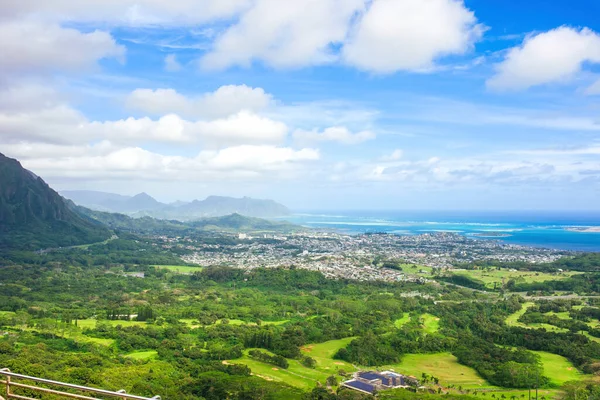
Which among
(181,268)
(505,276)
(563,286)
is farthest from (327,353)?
(181,268)

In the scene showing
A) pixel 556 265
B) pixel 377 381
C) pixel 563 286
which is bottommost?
pixel 377 381

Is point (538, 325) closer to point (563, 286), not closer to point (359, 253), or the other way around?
point (563, 286)

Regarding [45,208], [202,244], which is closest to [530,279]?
[202,244]

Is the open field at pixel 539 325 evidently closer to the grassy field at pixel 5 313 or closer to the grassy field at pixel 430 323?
the grassy field at pixel 430 323

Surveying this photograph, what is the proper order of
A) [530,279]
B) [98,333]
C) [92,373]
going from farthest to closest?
[530,279] → [98,333] → [92,373]

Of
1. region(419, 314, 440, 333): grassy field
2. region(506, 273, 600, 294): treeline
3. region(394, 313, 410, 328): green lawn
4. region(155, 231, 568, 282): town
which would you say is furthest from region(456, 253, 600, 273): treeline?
region(394, 313, 410, 328): green lawn

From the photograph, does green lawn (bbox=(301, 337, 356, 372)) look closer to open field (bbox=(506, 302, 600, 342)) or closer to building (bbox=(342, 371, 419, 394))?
building (bbox=(342, 371, 419, 394))

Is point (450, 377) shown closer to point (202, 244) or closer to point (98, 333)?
point (98, 333)

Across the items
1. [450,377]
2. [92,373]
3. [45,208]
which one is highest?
[45,208]
